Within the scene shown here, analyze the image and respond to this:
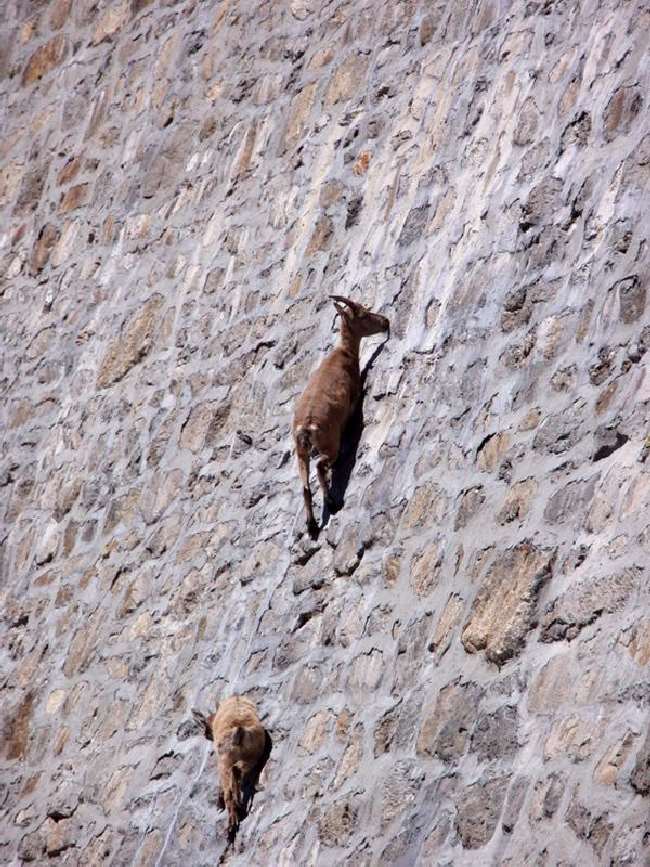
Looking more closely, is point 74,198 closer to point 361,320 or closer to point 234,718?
point 361,320

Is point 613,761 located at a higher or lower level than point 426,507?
higher

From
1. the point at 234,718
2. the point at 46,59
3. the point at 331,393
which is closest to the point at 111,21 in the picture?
the point at 46,59

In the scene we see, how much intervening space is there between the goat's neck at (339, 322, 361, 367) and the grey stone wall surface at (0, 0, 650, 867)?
9 centimetres

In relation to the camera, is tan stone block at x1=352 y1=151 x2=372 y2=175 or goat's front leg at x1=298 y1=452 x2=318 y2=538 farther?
tan stone block at x1=352 y1=151 x2=372 y2=175

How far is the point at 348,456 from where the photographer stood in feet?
26.4

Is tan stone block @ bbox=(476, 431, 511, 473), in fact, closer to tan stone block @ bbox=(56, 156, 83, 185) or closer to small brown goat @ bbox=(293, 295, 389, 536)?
small brown goat @ bbox=(293, 295, 389, 536)

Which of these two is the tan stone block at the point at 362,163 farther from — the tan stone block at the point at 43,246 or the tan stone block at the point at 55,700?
the tan stone block at the point at 55,700

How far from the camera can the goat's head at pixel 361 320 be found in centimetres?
827

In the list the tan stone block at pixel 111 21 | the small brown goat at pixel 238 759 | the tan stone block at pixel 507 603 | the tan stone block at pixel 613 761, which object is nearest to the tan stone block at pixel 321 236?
the small brown goat at pixel 238 759

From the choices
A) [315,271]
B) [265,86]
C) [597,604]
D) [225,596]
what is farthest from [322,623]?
[265,86]

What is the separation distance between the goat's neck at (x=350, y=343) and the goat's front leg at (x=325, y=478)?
2.06 ft

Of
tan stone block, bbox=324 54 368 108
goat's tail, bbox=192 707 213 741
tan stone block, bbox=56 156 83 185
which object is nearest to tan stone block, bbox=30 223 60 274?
tan stone block, bbox=56 156 83 185

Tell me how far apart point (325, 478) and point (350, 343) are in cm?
76

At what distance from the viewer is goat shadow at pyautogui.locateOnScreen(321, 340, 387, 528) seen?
7.95 metres
